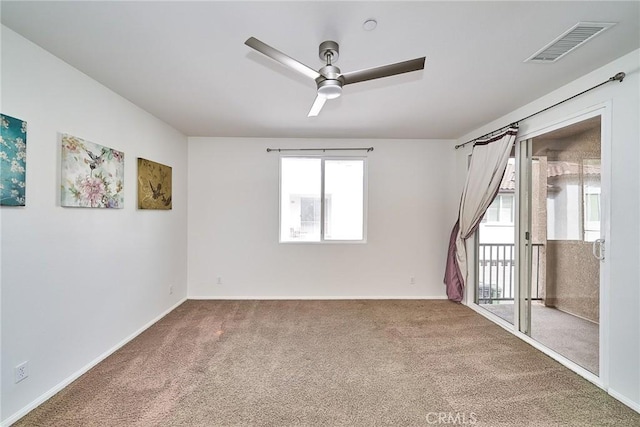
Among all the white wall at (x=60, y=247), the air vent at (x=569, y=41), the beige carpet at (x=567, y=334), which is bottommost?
the beige carpet at (x=567, y=334)

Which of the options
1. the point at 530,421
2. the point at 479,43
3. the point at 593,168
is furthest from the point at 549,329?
the point at 479,43

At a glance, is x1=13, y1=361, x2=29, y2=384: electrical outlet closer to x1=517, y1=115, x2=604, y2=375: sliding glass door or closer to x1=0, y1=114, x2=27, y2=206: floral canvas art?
x1=0, y1=114, x2=27, y2=206: floral canvas art

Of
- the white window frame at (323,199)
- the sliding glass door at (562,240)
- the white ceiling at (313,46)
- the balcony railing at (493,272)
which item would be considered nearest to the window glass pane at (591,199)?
the sliding glass door at (562,240)

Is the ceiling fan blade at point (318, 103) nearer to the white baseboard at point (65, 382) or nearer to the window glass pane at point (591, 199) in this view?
the window glass pane at point (591, 199)

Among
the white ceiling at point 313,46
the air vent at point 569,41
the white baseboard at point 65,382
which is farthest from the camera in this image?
the white baseboard at point 65,382

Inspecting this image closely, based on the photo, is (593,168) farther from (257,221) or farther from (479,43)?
(257,221)

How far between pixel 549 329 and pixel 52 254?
444 centimetres

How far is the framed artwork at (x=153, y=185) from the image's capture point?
3.24 m

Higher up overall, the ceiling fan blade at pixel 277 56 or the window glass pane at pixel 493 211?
the ceiling fan blade at pixel 277 56

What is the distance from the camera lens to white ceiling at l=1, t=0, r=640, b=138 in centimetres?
162

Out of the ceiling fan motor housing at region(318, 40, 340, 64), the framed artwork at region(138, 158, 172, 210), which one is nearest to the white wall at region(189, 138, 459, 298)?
the framed artwork at region(138, 158, 172, 210)

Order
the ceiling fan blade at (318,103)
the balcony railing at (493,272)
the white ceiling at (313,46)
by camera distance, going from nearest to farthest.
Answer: the white ceiling at (313,46) → the ceiling fan blade at (318,103) → the balcony railing at (493,272)

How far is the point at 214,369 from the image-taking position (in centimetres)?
248

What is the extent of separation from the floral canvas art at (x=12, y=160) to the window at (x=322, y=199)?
3.01 meters
